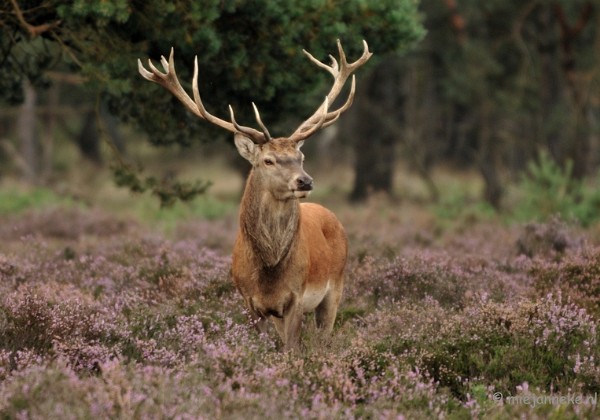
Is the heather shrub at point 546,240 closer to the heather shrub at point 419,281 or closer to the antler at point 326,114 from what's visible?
the heather shrub at point 419,281

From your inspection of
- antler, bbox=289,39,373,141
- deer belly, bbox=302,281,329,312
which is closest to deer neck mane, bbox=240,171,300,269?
deer belly, bbox=302,281,329,312

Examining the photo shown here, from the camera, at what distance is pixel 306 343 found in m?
7.07

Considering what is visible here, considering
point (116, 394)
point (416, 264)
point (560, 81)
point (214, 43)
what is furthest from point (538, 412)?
point (560, 81)

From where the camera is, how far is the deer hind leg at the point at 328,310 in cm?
805

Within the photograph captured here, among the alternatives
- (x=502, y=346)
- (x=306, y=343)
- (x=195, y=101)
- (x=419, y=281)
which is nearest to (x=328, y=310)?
(x=306, y=343)

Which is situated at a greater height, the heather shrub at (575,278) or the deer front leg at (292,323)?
the heather shrub at (575,278)

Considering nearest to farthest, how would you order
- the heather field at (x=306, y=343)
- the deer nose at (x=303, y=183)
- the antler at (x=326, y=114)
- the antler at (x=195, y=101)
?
the heather field at (x=306, y=343), the deer nose at (x=303, y=183), the antler at (x=195, y=101), the antler at (x=326, y=114)

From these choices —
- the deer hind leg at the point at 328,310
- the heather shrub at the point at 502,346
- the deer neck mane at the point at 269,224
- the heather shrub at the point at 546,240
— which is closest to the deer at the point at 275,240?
the deer neck mane at the point at 269,224

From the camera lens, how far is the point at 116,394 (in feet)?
16.9

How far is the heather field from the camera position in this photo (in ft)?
17.2

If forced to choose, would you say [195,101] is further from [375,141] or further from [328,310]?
[375,141]

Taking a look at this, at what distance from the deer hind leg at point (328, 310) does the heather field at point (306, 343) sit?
0.28 meters

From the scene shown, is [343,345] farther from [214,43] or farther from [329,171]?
[329,171]

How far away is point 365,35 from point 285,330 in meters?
4.85
